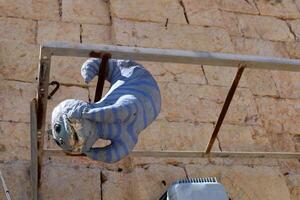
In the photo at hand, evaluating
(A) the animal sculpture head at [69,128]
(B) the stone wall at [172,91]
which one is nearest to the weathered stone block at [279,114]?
(B) the stone wall at [172,91]

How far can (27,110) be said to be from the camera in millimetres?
3568

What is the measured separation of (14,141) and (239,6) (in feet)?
8.82

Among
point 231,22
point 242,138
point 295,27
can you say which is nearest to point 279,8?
point 295,27

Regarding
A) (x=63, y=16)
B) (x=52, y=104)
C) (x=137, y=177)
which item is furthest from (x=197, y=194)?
(x=63, y=16)

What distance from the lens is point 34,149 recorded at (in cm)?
266

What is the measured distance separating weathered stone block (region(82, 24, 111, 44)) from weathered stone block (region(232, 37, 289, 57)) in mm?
1097

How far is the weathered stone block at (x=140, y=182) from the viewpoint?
10.4 feet

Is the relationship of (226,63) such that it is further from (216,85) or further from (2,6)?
Answer: (2,6)

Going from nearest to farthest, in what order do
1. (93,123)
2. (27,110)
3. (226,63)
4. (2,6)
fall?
(93,123) < (226,63) < (27,110) < (2,6)

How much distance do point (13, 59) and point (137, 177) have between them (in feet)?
4.29

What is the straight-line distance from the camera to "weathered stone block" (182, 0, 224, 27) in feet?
15.6

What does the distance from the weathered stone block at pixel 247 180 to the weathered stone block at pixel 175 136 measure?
193 mm

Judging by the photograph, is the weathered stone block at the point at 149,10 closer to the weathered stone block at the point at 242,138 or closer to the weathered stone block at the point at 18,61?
the weathered stone block at the point at 18,61

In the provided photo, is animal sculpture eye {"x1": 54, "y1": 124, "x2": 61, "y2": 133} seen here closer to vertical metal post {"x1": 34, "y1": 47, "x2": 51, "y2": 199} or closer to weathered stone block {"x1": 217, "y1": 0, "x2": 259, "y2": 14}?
vertical metal post {"x1": 34, "y1": 47, "x2": 51, "y2": 199}
